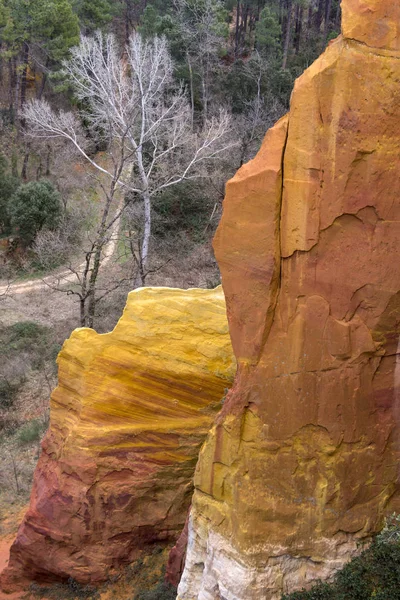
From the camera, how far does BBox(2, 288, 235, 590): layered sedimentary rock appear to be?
12.0m

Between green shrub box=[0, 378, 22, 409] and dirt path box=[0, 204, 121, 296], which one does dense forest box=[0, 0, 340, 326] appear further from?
green shrub box=[0, 378, 22, 409]

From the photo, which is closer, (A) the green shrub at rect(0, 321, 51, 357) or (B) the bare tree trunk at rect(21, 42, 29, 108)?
(A) the green shrub at rect(0, 321, 51, 357)

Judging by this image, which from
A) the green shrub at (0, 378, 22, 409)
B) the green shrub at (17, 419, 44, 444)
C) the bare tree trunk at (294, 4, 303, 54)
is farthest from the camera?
the bare tree trunk at (294, 4, 303, 54)

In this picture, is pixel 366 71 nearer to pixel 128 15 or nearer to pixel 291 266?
pixel 291 266

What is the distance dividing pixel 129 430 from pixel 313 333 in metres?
5.01

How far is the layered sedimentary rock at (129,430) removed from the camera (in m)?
12.0

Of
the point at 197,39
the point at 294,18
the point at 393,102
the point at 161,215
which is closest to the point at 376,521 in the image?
the point at 393,102

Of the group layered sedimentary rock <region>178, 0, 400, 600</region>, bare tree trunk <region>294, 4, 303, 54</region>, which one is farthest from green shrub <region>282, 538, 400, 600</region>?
bare tree trunk <region>294, 4, 303, 54</region>

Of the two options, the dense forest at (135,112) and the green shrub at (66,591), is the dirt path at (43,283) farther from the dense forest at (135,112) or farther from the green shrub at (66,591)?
the green shrub at (66,591)

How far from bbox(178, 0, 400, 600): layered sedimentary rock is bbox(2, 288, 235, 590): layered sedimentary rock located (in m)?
3.03

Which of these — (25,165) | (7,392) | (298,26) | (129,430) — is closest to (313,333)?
(129,430)

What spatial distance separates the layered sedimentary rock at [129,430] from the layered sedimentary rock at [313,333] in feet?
9.94

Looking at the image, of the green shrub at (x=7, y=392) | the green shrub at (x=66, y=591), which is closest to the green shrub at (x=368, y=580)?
the green shrub at (x=66, y=591)

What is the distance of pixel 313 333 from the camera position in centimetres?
827
